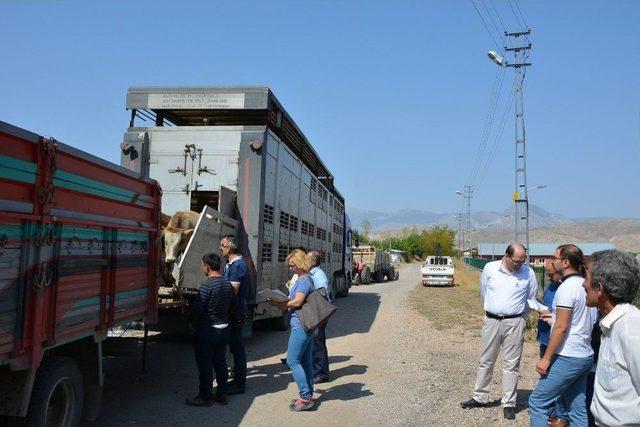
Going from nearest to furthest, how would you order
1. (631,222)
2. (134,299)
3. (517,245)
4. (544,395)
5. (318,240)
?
1. (544,395)
2. (134,299)
3. (517,245)
4. (318,240)
5. (631,222)

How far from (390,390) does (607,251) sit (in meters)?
4.33

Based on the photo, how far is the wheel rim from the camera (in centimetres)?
413

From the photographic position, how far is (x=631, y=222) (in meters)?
144

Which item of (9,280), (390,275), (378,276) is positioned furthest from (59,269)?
(390,275)

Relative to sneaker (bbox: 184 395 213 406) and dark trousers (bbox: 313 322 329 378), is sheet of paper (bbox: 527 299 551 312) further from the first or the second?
sneaker (bbox: 184 395 213 406)

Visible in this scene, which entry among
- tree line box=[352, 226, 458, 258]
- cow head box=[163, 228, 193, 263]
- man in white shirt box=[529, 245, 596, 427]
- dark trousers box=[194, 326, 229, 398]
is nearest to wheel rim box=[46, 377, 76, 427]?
dark trousers box=[194, 326, 229, 398]

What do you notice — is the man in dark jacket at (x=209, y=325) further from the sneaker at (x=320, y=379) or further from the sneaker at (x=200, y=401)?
the sneaker at (x=320, y=379)

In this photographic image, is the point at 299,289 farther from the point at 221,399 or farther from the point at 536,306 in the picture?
the point at 536,306

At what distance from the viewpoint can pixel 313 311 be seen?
5.76 metres

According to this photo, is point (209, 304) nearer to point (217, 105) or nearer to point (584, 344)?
point (584, 344)

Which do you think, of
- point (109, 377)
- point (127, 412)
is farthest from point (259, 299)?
point (127, 412)

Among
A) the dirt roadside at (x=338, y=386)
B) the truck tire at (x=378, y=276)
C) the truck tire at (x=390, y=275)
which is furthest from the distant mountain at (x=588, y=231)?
the dirt roadside at (x=338, y=386)

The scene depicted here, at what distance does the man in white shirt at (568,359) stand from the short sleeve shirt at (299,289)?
245cm

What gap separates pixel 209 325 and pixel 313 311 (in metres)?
1.15
